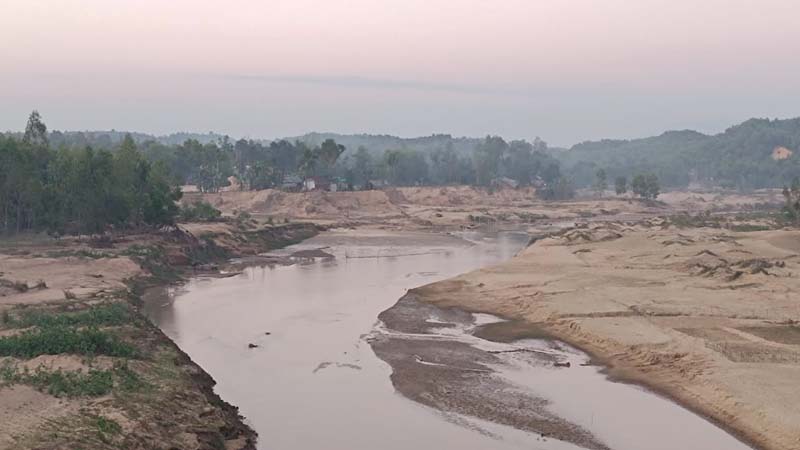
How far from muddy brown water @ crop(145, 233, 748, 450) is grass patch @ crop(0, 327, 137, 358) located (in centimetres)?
404

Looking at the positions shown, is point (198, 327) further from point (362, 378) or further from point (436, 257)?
point (436, 257)

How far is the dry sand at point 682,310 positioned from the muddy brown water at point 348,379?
1.46 metres

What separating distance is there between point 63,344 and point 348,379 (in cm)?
1033

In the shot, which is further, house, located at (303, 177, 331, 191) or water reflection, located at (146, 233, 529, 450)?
house, located at (303, 177, 331, 191)

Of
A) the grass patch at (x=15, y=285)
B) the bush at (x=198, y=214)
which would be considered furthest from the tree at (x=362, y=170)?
the grass patch at (x=15, y=285)

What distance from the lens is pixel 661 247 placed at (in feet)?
207

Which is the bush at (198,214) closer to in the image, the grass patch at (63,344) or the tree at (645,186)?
the grass patch at (63,344)

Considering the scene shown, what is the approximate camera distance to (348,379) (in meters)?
31.1

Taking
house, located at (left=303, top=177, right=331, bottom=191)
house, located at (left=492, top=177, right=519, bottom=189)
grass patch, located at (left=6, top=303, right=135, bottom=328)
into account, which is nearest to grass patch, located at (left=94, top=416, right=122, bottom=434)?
grass patch, located at (left=6, top=303, right=135, bottom=328)

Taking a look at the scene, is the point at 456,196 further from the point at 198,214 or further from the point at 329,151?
the point at 198,214

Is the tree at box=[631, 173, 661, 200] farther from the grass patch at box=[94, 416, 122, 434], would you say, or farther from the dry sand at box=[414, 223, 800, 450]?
the grass patch at box=[94, 416, 122, 434]

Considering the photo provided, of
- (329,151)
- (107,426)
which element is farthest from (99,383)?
(329,151)

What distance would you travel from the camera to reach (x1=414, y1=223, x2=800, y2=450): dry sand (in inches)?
1066

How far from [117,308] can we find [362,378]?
13.3 metres
